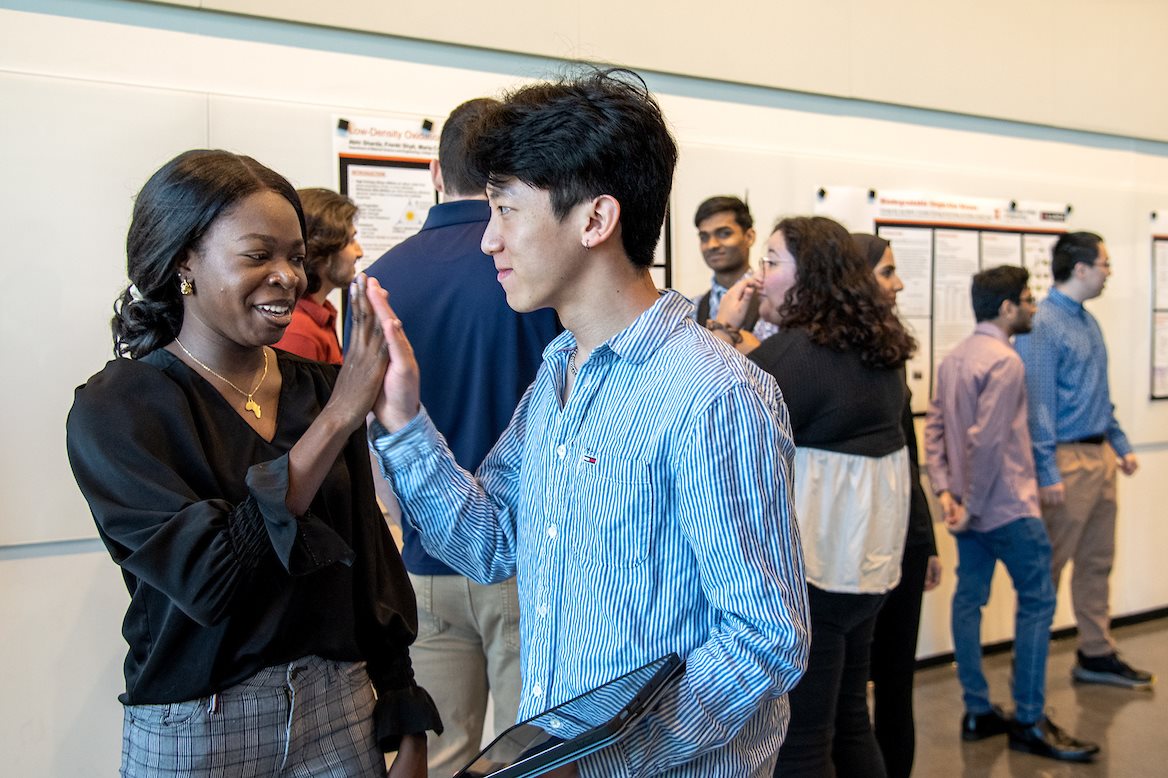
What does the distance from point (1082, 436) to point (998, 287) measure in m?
1.06

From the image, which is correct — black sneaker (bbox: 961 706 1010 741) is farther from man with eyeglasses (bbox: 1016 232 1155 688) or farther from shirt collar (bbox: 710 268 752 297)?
shirt collar (bbox: 710 268 752 297)

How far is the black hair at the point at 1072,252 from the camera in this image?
4.41m

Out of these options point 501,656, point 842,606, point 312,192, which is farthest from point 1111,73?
point 501,656

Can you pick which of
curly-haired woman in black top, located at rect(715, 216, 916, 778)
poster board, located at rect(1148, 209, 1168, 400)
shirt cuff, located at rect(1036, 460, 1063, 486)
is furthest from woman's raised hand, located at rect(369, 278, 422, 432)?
poster board, located at rect(1148, 209, 1168, 400)

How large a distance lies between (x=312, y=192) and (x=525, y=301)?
1.63 metres

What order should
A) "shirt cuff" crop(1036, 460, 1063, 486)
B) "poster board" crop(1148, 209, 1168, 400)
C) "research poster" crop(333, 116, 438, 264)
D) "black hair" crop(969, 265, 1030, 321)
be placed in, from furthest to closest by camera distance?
"poster board" crop(1148, 209, 1168, 400) < "shirt cuff" crop(1036, 460, 1063, 486) < "black hair" crop(969, 265, 1030, 321) < "research poster" crop(333, 116, 438, 264)

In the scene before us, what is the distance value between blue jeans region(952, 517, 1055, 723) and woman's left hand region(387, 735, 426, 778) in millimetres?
2883

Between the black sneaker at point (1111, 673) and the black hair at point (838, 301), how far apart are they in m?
2.71

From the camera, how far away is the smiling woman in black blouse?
1298mm

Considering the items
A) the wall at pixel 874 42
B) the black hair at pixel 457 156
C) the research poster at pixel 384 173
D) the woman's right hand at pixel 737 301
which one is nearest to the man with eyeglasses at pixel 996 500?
the wall at pixel 874 42

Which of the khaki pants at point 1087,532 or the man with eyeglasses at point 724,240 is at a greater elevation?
the man with eyeglasses at point 724,240

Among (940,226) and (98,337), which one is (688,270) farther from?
(98,337)

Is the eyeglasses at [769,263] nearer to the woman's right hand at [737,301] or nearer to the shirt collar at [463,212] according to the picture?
the woman's right hand at [737,301]

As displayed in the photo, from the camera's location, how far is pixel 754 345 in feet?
9.40
